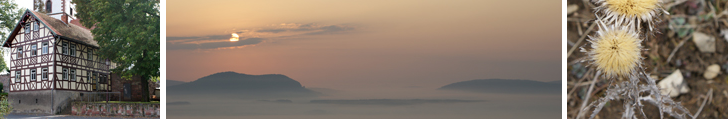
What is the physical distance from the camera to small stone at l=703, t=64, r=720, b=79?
3326mm

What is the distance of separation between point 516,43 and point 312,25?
5.19 feet

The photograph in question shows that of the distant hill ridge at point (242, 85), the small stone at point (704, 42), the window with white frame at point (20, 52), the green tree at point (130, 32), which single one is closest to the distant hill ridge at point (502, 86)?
the small stone at point (704, 42)

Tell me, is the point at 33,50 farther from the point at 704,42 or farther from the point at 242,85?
the point at 704,42

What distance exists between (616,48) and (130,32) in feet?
25.3

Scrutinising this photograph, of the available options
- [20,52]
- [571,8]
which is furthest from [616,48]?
[20,52]

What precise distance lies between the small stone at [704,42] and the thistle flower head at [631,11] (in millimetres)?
270

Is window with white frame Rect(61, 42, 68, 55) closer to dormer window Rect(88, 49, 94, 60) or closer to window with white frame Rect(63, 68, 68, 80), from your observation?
window with white frame Rect(63, 68, 68, 80)

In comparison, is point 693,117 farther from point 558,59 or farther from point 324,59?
point 324,59

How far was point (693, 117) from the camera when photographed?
331 cm

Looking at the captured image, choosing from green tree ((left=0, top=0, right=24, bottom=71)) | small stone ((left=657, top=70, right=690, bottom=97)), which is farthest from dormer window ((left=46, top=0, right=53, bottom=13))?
small stone ((left=657, top=70, right=690, bottom=97))

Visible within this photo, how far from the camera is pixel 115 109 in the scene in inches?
355

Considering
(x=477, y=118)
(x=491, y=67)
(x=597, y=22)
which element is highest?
(x=597, y=22)

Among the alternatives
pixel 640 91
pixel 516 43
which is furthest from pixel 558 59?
pixel 640 91

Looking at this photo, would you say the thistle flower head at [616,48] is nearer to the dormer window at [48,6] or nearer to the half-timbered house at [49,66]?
the half-timbered house at [49,66]
